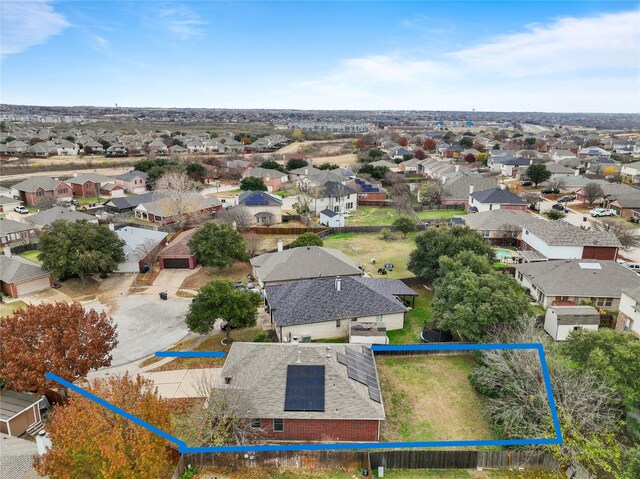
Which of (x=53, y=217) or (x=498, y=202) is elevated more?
(x=498, y=202)

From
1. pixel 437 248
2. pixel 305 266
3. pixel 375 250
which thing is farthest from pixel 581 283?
pixel 305 266

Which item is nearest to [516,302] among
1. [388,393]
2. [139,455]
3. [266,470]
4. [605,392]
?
[605,392]

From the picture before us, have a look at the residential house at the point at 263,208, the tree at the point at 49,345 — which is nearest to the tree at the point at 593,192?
the residential house at the point at 263,208

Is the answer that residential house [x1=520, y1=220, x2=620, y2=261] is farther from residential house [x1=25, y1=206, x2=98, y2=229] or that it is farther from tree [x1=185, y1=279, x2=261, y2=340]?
residential house [x1=25, y1=206, x2=98, y2=229]

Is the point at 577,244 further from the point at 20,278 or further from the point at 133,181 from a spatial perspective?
the point at 133,181

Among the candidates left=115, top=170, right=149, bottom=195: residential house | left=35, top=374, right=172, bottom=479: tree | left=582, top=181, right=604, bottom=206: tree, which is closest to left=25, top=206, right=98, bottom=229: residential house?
left=115, top=170, right=149, bottom=195: residential house

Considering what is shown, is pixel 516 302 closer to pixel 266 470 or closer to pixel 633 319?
pixel 633 319
